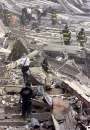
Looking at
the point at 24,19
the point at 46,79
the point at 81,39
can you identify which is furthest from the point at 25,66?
the point at 24,19

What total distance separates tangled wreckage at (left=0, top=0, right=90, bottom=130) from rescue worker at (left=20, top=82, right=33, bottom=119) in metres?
0.21

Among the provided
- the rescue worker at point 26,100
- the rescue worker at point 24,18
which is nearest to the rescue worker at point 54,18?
the rescue worker at point 24,18

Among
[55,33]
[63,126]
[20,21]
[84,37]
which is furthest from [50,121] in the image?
[20,21]

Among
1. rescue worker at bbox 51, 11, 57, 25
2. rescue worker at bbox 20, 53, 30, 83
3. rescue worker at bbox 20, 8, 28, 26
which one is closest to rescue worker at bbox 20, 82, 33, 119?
rescue worker at bbox 20, 53, 30, 83

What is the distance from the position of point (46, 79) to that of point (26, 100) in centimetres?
299

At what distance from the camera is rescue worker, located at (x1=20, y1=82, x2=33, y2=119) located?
12000mm

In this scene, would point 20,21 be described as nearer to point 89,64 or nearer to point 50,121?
point 89,64

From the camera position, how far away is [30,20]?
2564 centimetres

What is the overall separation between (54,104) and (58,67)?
418 centimetres

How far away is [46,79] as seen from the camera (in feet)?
49.4

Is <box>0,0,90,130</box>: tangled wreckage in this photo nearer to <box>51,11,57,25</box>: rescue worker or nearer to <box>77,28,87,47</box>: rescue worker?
<box>77,28,87,47</box>: rescue worker

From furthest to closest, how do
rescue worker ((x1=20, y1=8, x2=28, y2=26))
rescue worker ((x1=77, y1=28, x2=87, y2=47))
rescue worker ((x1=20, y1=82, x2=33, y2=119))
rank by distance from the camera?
rescue worker ((x1=20, y1=8, x2=28, y2=26)) < rescue worker ((x1=77, y1=28, x2=87, y2=47)) < rescue worker ((x1=20, y1=82, x2=33, y2=119))

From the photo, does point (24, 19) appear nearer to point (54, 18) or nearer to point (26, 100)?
point (54, 18)

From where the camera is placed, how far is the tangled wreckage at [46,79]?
40.3 ft
